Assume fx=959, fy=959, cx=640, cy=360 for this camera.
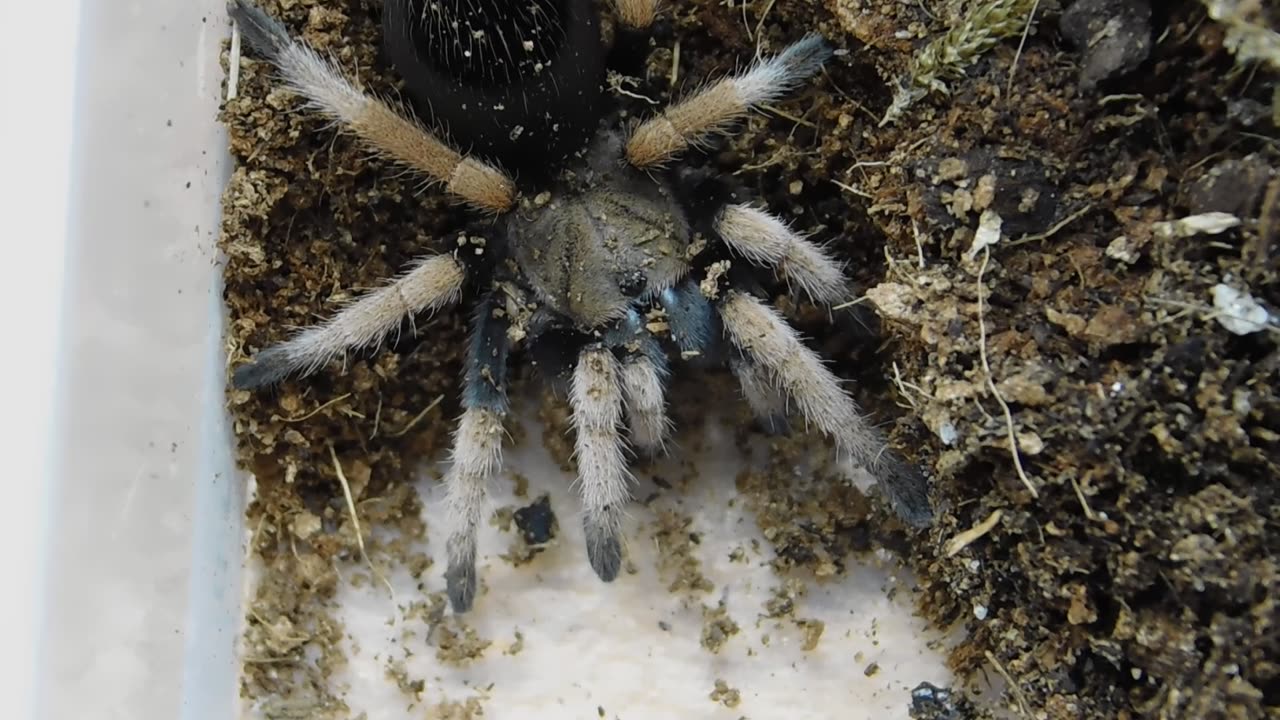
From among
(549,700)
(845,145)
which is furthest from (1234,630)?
(549,700)

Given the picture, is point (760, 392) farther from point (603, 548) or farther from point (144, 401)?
point (144, 401)

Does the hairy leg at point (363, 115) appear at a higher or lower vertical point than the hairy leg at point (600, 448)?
higher

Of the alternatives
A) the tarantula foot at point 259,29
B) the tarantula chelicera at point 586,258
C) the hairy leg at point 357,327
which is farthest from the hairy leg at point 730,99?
the tarantula foot at point 259,29

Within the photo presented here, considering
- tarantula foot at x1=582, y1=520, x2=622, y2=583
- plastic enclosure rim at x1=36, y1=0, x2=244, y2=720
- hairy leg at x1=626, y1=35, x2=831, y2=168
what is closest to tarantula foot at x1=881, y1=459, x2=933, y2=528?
tarantula foot at x1=582, y1=520, x2=622, y2=583

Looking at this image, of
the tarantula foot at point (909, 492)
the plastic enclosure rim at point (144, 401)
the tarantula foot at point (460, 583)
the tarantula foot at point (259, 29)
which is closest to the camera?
the plastic enclosure rim at point (144, 401)

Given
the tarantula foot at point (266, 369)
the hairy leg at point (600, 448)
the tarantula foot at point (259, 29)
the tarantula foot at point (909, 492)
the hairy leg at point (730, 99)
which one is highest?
the tarantula foot at point (259, 29)

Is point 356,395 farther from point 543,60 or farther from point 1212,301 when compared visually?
point 1212,301

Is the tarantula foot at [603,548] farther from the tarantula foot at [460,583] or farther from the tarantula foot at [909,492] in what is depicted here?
the tarantula foot at [909,492]

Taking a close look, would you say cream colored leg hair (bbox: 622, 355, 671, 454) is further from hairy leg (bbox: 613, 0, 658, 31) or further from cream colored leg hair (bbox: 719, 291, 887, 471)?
hairy leg (bbox: 613, 0, 658, 31)
